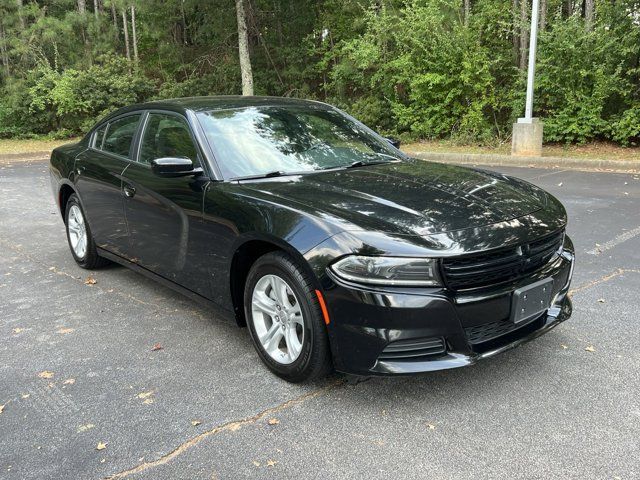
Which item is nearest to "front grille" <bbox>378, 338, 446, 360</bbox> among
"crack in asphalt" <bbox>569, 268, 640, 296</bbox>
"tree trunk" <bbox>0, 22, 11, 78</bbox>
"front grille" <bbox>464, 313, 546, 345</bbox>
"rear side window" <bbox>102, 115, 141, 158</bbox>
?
"front grille" <bbox>464, 313, 546, 345</bbox>

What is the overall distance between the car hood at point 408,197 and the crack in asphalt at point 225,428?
37.4 inches

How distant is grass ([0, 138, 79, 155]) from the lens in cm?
1769

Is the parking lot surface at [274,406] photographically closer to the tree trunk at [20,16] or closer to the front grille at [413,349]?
the front grille at [413,349]

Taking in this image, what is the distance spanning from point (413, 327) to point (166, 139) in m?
2.44

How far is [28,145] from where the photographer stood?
1934 cm

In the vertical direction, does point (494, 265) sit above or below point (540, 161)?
above

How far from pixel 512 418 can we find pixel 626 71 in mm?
12870

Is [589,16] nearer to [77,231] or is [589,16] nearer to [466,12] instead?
[466,12]

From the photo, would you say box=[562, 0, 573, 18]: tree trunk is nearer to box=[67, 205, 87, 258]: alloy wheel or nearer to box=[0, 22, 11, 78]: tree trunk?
box=[67, 205, 87, 258]: alloy wheel

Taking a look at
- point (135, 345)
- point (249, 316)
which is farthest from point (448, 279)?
point (135, 345)

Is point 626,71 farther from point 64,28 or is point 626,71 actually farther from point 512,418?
point 64,28

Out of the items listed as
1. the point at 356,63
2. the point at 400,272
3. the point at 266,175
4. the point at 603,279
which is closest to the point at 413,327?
the point at 400,272

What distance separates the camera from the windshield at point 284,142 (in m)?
3.77

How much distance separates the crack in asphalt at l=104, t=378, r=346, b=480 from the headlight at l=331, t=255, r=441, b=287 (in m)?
0.78
